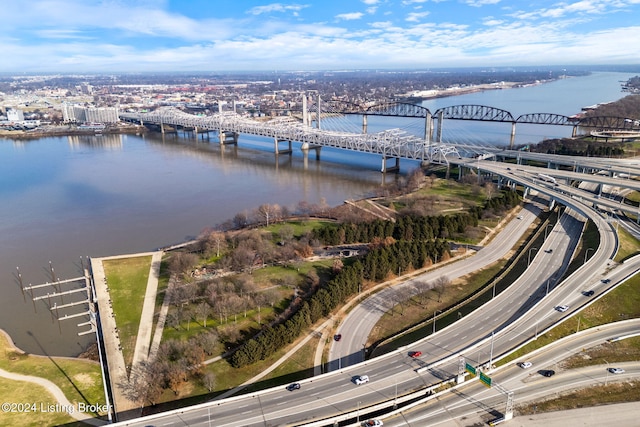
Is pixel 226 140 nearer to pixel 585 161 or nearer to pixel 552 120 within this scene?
pixel 585 161

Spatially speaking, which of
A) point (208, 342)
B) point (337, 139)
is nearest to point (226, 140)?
point (337, 139)

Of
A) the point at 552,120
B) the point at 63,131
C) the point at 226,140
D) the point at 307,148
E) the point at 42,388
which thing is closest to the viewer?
the point at 42,388

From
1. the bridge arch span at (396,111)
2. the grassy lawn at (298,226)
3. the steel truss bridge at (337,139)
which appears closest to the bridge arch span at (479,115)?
the bridge arch span at (396,111)

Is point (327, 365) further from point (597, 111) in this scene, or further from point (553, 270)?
point (597, 111)

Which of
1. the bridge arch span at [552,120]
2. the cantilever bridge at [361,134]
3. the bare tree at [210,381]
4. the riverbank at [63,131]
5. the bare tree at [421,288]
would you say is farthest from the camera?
the riverbank at [63,131]

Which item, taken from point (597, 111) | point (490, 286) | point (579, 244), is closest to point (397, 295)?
point (490, 286)

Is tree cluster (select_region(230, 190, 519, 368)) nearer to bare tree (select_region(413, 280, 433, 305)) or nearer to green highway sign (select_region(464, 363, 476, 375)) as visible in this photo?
bare tree (select_region(413, 280, 433, 305))

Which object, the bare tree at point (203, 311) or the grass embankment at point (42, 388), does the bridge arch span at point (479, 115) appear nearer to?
the bare tree at point (203, 311)
